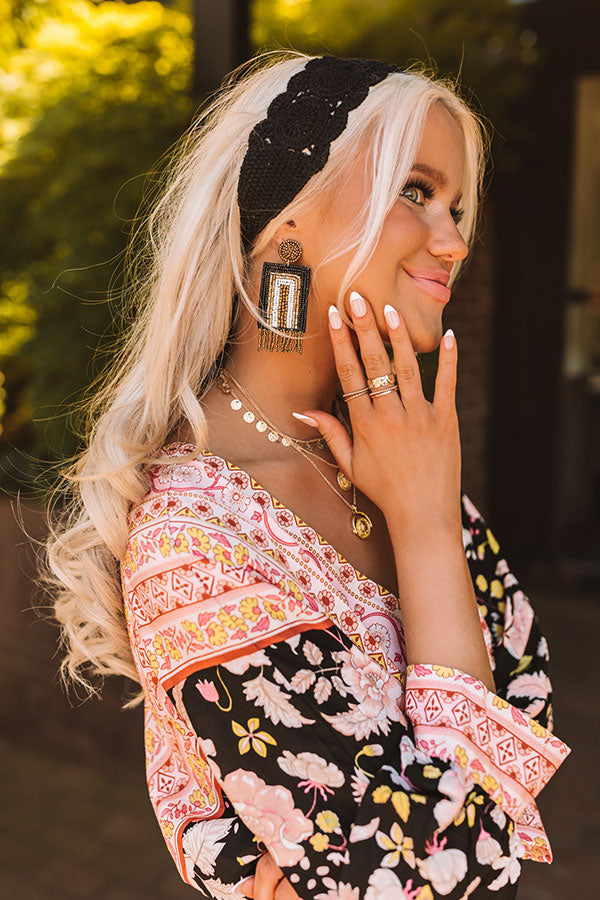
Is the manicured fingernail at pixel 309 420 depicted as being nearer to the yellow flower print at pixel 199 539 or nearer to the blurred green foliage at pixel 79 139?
the yellow flower print at pixel 199 539

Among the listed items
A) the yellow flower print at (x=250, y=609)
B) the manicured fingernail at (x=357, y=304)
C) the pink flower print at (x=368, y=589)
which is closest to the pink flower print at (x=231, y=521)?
the yellow flower print at (x=250, y=609)

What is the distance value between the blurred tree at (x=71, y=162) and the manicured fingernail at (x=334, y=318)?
6.62 feet

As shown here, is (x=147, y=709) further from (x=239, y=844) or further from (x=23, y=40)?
(x=23, y=40)

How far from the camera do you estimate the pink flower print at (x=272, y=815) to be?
106cm

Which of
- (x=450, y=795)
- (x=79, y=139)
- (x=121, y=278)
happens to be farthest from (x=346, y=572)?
(x=79, y=139)

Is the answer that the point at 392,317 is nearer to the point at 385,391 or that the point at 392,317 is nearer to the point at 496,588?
Answer: the point at 385,391

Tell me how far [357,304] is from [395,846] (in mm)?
692

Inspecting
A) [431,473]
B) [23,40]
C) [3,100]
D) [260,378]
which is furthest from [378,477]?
[23,40]

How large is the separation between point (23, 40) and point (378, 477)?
144 inches

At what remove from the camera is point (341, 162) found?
1237 millimetres

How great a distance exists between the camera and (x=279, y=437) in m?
1.39

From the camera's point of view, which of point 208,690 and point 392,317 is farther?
point 392,317

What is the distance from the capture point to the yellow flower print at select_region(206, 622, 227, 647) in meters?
1.09

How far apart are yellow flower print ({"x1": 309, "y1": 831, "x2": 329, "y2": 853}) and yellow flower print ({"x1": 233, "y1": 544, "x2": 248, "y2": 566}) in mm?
333
